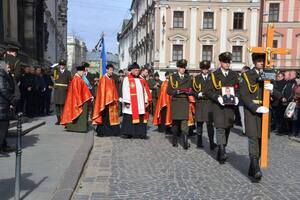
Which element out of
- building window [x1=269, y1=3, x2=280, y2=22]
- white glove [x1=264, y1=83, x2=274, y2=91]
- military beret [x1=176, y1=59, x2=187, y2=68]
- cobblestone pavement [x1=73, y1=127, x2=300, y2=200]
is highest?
building window [x1=269, y1=3, x2=280, y2=22]

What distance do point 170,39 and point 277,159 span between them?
4282 cm

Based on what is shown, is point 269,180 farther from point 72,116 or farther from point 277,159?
point 72,116

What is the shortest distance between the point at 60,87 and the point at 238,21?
133ft

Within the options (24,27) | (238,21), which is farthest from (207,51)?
(24,27)

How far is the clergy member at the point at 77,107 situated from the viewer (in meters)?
11.6

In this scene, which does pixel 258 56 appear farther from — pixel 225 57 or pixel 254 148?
pixel 254 148

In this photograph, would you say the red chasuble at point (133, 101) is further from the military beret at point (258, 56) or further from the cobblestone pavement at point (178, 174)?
the military beret at point (258, 56)

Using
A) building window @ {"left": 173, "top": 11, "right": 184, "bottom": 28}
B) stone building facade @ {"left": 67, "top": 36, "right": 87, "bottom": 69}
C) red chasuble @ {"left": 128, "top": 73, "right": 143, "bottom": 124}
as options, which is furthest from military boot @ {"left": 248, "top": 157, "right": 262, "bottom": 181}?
stone building facade @ {"left": 67, "top": 36, "right": 87, "bottom": 69}

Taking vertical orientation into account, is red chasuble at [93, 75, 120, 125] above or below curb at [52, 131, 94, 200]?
above

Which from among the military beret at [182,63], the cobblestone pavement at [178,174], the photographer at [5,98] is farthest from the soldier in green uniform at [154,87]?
the photographer at [5,98]

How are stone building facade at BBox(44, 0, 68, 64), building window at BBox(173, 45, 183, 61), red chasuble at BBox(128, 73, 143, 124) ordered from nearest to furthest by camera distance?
red chasuble at BBox(128, 73, 143, 124) < stone building facade at BBox(44, 0, 68, 64) < building window at BBox(173, 45, 183, 61)

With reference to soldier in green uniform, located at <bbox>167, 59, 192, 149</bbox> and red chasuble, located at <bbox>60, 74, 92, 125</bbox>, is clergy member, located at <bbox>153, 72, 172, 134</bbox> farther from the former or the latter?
soldier in green uniform, located at <bbox>167, 59, 192, 149</bbox>

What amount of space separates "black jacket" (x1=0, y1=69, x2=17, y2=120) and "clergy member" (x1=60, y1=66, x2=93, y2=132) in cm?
395

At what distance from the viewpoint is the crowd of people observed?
6.94 metres
